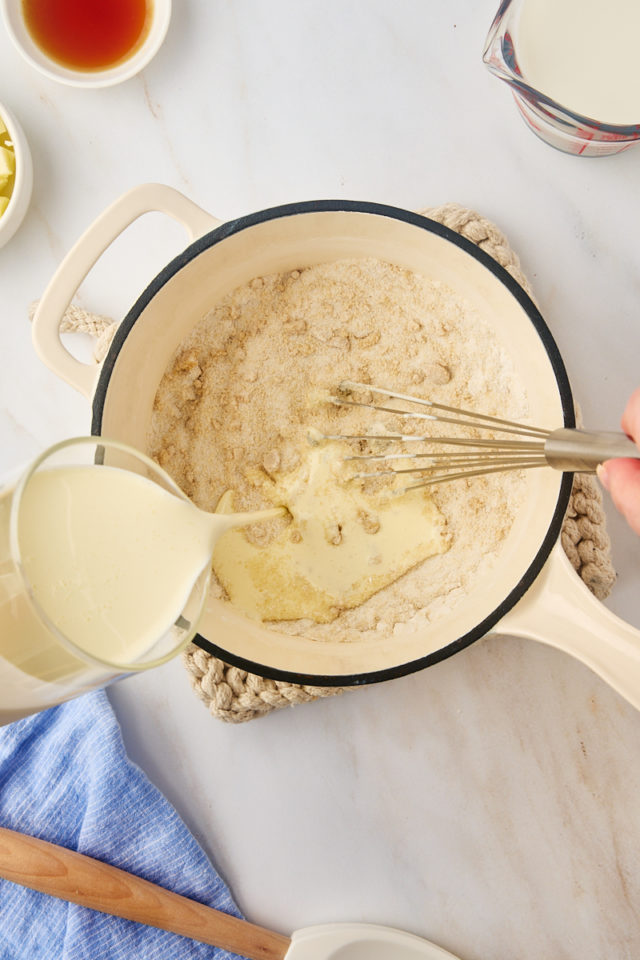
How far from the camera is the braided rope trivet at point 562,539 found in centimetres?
75

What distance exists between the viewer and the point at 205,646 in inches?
25.2

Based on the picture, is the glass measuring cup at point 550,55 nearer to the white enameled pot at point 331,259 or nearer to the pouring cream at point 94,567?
the white enameled pot at point 331,259

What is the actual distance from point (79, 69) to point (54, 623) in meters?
0.65

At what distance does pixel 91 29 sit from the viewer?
839mm

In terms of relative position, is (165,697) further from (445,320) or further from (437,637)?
(445,320)

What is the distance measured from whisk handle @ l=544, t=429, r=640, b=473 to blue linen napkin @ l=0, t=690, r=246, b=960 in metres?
0.55

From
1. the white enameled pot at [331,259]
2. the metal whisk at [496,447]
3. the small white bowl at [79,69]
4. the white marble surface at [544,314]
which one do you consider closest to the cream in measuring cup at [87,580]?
the white enameled pot at [331,259]

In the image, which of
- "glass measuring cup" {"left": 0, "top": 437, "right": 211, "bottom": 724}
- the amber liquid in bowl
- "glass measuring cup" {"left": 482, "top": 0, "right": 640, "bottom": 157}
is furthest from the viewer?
the amber liquid in bowl

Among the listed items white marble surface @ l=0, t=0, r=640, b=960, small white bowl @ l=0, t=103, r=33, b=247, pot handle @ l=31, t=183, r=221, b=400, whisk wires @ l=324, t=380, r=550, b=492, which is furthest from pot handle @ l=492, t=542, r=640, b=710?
small white bowl @ l=0, t=103, r=33, b=247

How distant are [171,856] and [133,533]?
17.5 inches

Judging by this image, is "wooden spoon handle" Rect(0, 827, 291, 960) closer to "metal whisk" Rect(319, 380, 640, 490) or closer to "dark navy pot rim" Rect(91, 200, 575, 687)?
"dark navy pot rim" Rect(91, 200, 575, 687)

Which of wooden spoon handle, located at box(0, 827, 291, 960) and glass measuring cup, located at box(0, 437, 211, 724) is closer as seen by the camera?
glass measuring cup, located at box(0, 437, 211, 724)

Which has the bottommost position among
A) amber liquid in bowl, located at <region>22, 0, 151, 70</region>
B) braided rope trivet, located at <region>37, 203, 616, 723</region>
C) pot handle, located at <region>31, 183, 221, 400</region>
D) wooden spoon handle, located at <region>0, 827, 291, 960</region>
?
wooden spoon handle, located at <region>0, 827, 291, 960</region>

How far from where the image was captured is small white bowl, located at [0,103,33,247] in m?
0.81
